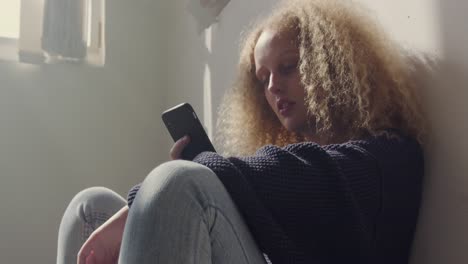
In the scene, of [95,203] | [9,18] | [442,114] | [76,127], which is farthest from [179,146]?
[9,18]

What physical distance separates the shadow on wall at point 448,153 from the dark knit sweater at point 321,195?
0.14ft

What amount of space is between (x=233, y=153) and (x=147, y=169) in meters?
0.83

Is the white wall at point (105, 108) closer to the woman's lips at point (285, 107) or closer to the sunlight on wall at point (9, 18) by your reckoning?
the sunlight on wall at point (9, 18)

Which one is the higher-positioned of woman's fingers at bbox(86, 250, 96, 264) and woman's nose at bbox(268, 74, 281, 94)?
woman's nose at bbox(268, 74, 281, 94)

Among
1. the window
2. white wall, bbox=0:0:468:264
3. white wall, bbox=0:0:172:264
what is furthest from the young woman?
the window

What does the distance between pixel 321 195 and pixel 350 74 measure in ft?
0.76

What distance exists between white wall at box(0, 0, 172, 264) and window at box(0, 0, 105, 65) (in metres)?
0.05

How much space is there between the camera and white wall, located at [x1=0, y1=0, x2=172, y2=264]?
1.49 metres

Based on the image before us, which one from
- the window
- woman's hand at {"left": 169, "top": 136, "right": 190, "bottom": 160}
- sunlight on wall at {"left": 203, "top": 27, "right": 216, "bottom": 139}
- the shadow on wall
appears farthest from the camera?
the window

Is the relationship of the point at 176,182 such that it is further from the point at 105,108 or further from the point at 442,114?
the point at 105,108

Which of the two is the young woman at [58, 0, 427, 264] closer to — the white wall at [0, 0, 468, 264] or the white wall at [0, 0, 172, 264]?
the white wall at [0, 0, 468, 264]

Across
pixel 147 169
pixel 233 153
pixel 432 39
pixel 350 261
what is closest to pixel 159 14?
pixel 147 169

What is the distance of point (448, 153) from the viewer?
0.61 metres

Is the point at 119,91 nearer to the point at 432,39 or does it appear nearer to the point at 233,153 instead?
the point at 233,153
